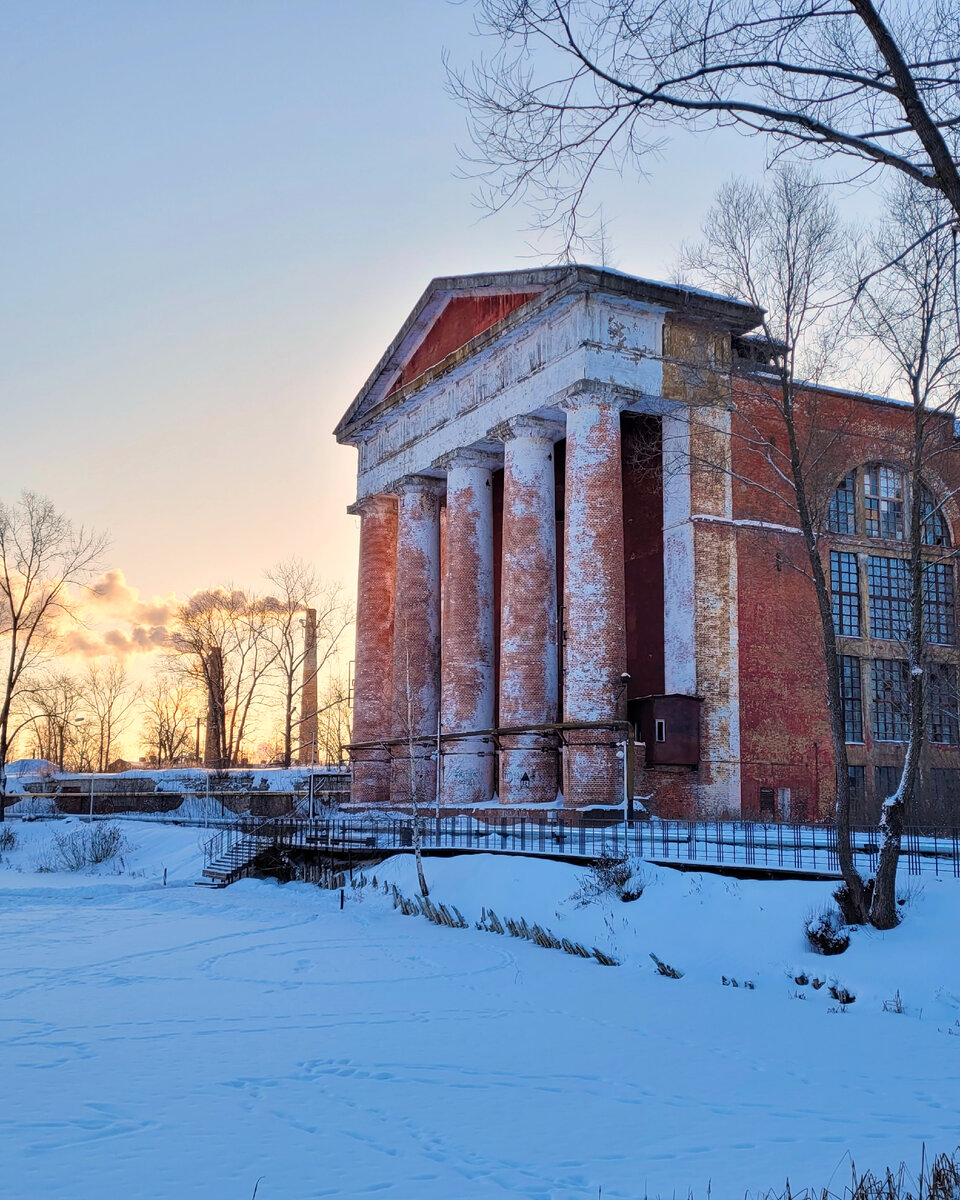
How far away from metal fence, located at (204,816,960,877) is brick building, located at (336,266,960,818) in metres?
1.85

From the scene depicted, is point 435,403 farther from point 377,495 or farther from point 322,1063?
point 322,1063

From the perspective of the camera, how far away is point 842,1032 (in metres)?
13.8

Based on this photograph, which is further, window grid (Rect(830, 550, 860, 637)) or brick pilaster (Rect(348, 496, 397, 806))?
brick pilaster (Rect(348, 496, 397, 806))

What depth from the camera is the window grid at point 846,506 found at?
1420 inches

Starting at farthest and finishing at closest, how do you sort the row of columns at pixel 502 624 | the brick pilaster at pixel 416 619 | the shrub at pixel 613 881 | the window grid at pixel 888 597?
the brick pilaster at pixel 416 619 → the window grid at pixel 888 597 → the row of columns at pixel 502 624 → the shrub at pixel 613 881

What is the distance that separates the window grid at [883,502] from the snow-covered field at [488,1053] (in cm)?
1930

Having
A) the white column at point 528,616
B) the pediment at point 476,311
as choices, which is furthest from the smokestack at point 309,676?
the white column at point 528,616

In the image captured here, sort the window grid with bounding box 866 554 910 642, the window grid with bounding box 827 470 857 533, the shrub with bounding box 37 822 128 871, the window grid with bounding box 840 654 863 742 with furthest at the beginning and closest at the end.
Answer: the shrub with bounding box 37 822 128 871 < the window grid with bounding box 827 470 857 533 < the window grid with bounding box 866 554 910 642 < the window grid with bounding box 840 654 863 742

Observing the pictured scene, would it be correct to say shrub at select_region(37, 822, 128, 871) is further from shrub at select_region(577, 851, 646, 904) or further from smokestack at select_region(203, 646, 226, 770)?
smokestack at select_region(203, 646, 226, 770)

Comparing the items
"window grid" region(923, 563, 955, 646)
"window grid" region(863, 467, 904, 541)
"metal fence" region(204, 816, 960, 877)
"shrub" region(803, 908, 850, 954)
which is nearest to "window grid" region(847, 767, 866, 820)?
"metal fence" region(204, 816, 960, 877)

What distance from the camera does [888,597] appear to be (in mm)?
36344

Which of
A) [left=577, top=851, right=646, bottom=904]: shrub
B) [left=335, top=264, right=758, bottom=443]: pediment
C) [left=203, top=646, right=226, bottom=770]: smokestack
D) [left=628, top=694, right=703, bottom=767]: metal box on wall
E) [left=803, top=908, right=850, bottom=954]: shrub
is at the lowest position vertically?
[left=803, top=908, right=850, bottom=954]: shrub

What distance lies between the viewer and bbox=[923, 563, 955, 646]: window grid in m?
36.6

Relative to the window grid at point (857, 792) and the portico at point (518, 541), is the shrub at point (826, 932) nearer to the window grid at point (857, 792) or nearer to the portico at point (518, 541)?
the portico at point (518, 541)
